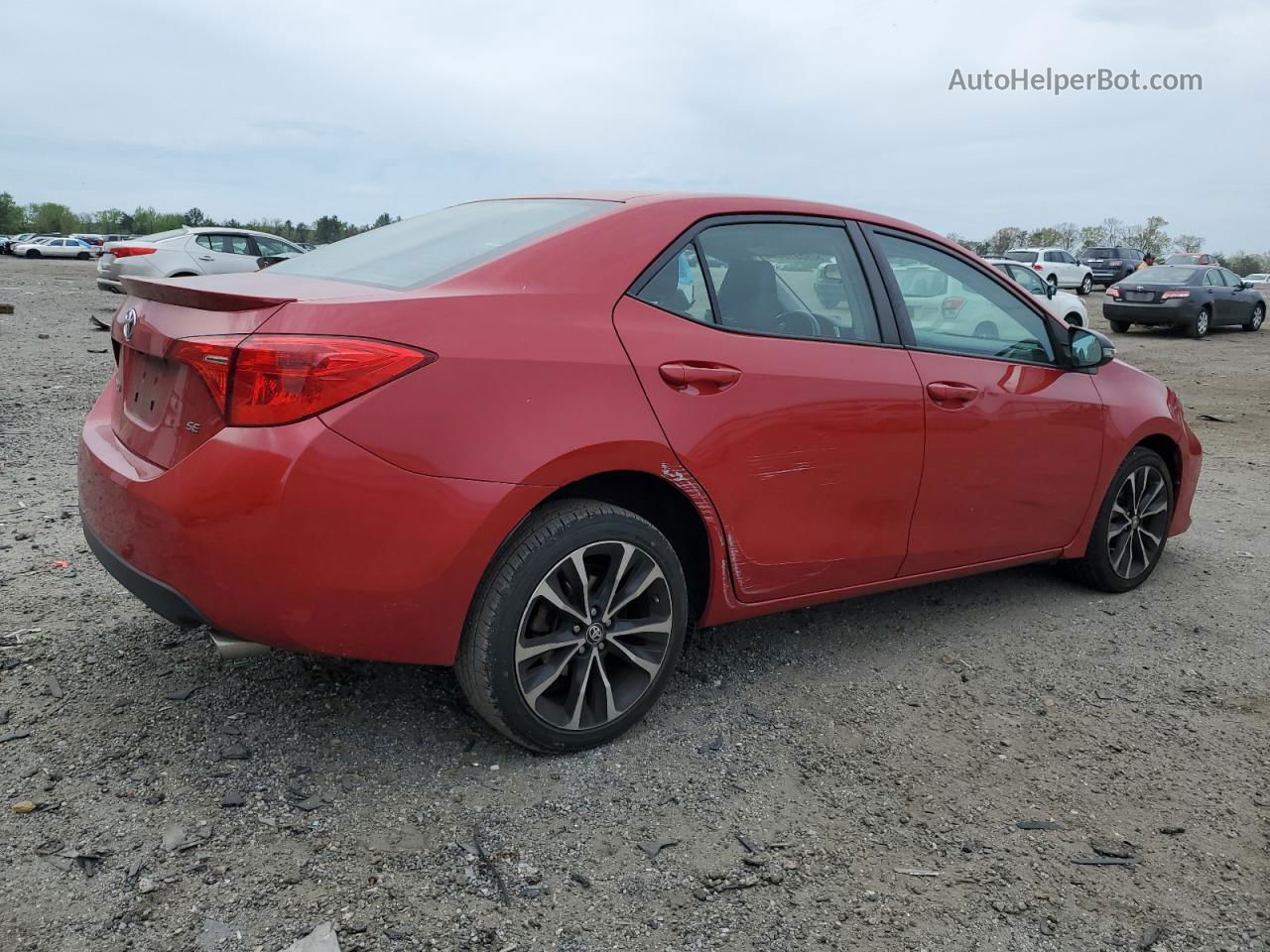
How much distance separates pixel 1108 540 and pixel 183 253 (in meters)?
18.1

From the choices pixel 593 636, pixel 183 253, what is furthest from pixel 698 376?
pixel 183 253

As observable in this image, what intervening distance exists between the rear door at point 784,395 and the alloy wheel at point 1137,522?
1.50 m

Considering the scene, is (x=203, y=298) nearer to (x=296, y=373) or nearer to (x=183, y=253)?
(x=296, y=373)

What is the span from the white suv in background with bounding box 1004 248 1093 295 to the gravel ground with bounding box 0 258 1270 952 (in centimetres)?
3303

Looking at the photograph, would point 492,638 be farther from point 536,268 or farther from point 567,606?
point 536,268

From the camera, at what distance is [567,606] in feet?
9.20

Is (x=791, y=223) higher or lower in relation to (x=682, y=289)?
higher

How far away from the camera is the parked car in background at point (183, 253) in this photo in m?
18.6

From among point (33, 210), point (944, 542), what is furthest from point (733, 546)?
point (33, 210)

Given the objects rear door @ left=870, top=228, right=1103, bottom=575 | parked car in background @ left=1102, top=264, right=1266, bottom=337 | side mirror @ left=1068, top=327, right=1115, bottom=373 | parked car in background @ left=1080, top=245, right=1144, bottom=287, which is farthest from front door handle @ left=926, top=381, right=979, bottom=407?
parked car in background @ left=1080, top=245, right=1144, bottom=287

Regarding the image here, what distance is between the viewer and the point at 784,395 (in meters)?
3.13

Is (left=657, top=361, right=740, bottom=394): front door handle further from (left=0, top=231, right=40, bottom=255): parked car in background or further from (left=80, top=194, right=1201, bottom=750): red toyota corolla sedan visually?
(left=0, top=231, right=40, bottom=255): parked car in background

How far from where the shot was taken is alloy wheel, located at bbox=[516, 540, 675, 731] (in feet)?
9.12

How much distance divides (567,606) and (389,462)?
2.16 ft
